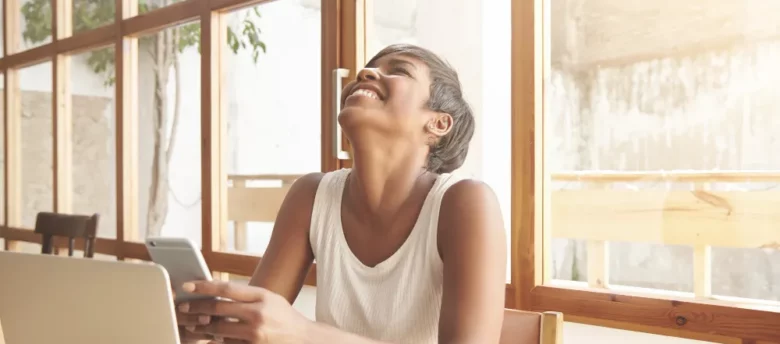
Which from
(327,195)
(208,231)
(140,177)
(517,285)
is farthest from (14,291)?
(140,177)

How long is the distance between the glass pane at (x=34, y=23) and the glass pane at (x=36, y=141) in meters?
0.14

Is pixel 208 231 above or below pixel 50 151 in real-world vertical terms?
below

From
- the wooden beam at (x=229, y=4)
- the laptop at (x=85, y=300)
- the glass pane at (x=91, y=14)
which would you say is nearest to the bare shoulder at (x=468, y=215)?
the laptop at (x=85, y=300)

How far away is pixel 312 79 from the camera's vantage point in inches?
105

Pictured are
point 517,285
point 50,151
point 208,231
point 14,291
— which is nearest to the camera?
point 14,291

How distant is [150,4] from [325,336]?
2.86m

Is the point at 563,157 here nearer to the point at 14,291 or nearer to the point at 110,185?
the point at 14,291

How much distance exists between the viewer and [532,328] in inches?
46.1

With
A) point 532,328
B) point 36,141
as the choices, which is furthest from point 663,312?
point 36,141

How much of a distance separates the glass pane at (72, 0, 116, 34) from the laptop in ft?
10.00

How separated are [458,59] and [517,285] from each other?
871mm

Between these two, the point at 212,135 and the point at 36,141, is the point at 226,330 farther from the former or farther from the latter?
the point at 36,141

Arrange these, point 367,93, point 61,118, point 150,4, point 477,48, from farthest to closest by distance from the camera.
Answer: point 61,118, point 150,4, point 477,48, point 367,93

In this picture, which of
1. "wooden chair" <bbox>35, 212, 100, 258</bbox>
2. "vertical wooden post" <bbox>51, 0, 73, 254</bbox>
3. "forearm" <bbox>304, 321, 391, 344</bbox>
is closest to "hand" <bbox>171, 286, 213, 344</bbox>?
"forearm" <bbox>304, 321, 391, 344</bbox>
